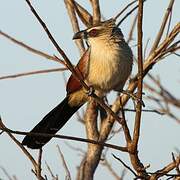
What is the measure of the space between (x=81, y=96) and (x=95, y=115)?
0.57m

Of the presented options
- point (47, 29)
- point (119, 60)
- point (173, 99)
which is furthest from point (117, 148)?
point (119, 60)

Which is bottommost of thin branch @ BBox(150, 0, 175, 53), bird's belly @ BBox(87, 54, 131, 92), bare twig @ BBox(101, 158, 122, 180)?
bare twig @ BBox(101, 158, 122, 180)

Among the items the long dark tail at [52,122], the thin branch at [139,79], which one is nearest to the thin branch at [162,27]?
the long dark tail at [52,122]

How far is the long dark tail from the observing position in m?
2.98

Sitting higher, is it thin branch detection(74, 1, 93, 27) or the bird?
thin branch detection(74, 1, 93, 27)

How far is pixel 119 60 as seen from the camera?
3.41 metres

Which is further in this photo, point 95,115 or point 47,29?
point 95,115

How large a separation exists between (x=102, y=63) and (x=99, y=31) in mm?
293

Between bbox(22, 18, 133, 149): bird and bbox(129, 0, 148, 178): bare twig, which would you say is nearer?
bbox(129, 0, 148, 178): bare twig

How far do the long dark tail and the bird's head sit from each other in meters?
0.64

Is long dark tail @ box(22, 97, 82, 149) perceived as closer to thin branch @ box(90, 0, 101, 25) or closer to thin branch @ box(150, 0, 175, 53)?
thin branch @ box(90, 0, 101, 25)

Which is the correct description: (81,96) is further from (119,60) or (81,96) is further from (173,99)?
(173,99)

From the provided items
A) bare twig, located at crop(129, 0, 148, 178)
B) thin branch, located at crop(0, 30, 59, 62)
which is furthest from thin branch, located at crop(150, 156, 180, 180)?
thin branch, located at crop(0, 30, 59, 62)

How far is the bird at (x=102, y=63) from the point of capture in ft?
11.1
